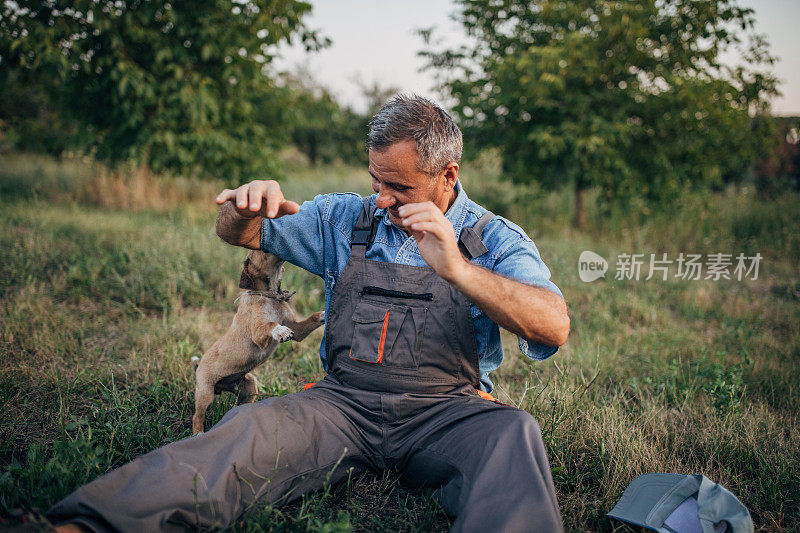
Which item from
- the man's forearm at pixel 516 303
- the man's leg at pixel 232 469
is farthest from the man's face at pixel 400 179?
the man's leg at pixel 232 469

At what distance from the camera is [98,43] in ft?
23.5

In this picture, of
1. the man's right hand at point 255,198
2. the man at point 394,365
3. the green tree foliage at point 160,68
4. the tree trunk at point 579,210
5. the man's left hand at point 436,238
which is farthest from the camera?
the tree trunk at point 579,210

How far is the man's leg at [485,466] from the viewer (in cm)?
168

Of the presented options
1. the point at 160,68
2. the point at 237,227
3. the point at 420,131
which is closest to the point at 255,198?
the point at 237,227

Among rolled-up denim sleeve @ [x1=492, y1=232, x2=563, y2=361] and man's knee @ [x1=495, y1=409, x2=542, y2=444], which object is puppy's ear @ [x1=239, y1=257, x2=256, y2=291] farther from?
man's knee @ [x1=495, y1=409, x2=542, y2=444]

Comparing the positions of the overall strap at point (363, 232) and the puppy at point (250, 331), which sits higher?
the overall strap at point (363, 232)

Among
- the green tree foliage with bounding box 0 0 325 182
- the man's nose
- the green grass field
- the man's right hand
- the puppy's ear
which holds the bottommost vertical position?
the green grass field

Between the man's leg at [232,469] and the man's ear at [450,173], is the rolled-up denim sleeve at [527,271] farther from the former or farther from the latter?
the man's leg at [232,469]

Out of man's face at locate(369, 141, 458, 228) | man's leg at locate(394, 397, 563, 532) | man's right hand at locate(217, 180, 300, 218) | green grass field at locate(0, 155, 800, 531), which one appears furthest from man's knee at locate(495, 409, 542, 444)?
man's right hand at locate(217, 180, 300, 218)

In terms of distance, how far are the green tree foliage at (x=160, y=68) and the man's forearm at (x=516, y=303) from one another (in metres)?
6.55

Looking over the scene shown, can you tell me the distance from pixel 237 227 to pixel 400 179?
765 millimetres

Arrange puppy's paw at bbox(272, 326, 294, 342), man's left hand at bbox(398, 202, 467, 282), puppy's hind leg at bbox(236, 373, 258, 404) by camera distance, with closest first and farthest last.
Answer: man's left hand at bbox(398, 202, 467, 282) → puppy's paw at bbox(272, 326, 294, 342) → puppy's hind leg at bbox(236, 373, 258, 404)

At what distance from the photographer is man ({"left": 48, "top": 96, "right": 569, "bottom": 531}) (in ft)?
5.66

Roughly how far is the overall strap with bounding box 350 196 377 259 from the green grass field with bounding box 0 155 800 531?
3.41 feet
